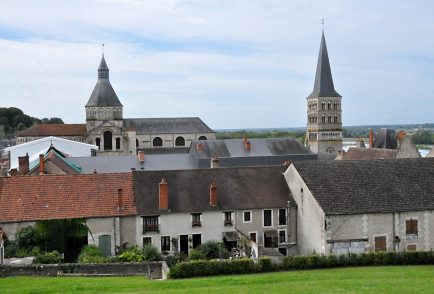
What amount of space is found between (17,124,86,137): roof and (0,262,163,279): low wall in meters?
61.0

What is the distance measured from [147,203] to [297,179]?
9.50 metres

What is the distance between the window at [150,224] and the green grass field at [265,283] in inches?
337

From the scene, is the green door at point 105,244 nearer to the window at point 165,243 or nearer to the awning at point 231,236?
the window at point 165,243

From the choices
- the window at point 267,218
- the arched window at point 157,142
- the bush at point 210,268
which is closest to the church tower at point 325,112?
the arched window at point 157,142

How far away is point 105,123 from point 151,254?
5463cm

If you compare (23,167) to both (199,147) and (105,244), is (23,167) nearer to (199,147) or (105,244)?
Result: (105,244)

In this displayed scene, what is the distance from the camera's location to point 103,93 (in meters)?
84.9

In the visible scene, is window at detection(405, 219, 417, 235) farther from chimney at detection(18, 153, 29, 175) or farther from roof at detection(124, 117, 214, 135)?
roof at detection(124, 117, 214, 135)

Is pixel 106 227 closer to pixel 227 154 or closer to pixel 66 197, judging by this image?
pixel 66 197

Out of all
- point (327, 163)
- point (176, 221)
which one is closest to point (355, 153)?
point (327, 163)

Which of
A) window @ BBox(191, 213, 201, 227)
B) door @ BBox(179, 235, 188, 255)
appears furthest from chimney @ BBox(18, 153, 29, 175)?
window @ BBox(191, 213, 201, 227)

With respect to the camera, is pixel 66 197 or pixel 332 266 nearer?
pixel 332 266

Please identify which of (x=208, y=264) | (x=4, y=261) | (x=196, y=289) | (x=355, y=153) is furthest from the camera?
(x=355, y=153)

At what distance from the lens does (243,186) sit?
36125mm
